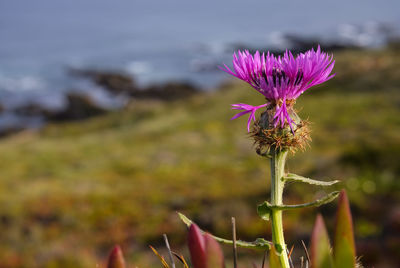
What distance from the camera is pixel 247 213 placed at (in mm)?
12727

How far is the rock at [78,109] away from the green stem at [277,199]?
83.2 meters

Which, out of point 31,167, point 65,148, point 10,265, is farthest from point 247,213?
point 65,148

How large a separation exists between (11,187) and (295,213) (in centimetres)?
1788

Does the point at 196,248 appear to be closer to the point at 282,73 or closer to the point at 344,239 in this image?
the point at 344,239

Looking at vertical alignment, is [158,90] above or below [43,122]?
above

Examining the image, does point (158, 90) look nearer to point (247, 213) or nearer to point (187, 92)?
point (187, 92)

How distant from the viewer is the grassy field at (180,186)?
10.9 meters

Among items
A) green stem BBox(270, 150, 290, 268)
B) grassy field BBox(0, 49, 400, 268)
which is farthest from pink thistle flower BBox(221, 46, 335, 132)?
grassy field BBox(0, 49, 400, 268)

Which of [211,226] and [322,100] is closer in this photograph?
[211,226]

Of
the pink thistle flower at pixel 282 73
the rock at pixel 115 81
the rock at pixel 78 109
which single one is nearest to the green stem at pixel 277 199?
the pink thistle flower at pixel 282 73

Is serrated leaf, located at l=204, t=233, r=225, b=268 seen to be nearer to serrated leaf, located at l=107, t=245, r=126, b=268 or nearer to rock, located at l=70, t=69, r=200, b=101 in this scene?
serrated leaf, located at l=107, t=245, r=126, b=268

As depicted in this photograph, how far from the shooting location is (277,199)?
1211 mm

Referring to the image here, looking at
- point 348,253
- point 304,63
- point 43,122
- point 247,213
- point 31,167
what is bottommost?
point 43,122

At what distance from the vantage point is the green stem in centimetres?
115
